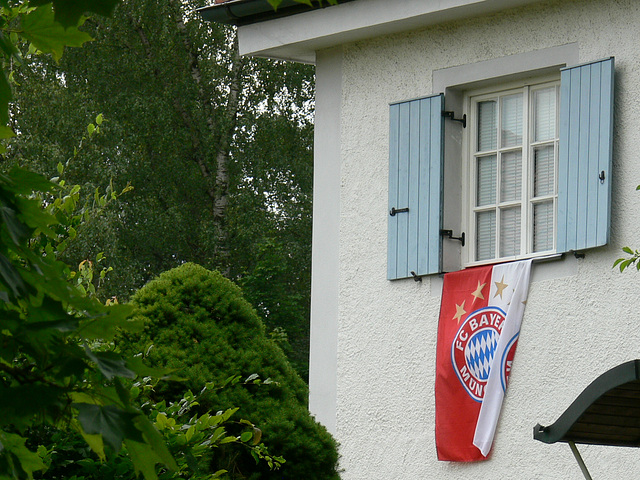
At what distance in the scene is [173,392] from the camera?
203 inches

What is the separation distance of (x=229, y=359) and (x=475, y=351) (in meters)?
2.93

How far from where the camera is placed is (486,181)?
27.0 ft

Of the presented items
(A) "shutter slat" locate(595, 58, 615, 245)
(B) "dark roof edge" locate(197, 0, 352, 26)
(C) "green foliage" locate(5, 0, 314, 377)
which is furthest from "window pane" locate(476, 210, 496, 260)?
(C) "green foliage" locate(5, 0, 314, 377)

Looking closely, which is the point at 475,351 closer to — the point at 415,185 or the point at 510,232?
the point at 510,232

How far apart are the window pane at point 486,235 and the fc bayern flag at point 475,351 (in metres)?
0.20

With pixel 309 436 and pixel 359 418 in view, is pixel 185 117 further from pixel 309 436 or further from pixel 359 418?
pixel 309 436

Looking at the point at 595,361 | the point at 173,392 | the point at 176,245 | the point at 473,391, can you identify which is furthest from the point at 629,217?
the point at 176,245

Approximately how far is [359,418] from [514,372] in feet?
4.38

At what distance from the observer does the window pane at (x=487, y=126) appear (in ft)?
26.9

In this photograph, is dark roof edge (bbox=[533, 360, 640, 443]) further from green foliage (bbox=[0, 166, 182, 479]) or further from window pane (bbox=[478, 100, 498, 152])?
green foliage (bbox=[0, 166, 182, 479])

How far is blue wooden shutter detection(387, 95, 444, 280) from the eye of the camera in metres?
8.16

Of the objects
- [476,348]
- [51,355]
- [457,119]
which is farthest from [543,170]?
[51,355]

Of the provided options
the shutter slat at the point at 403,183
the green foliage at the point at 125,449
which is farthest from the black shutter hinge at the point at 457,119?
the green foliage at the point at 125,449

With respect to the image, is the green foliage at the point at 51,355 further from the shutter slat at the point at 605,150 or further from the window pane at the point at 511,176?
the window pane at the point at 511,176
